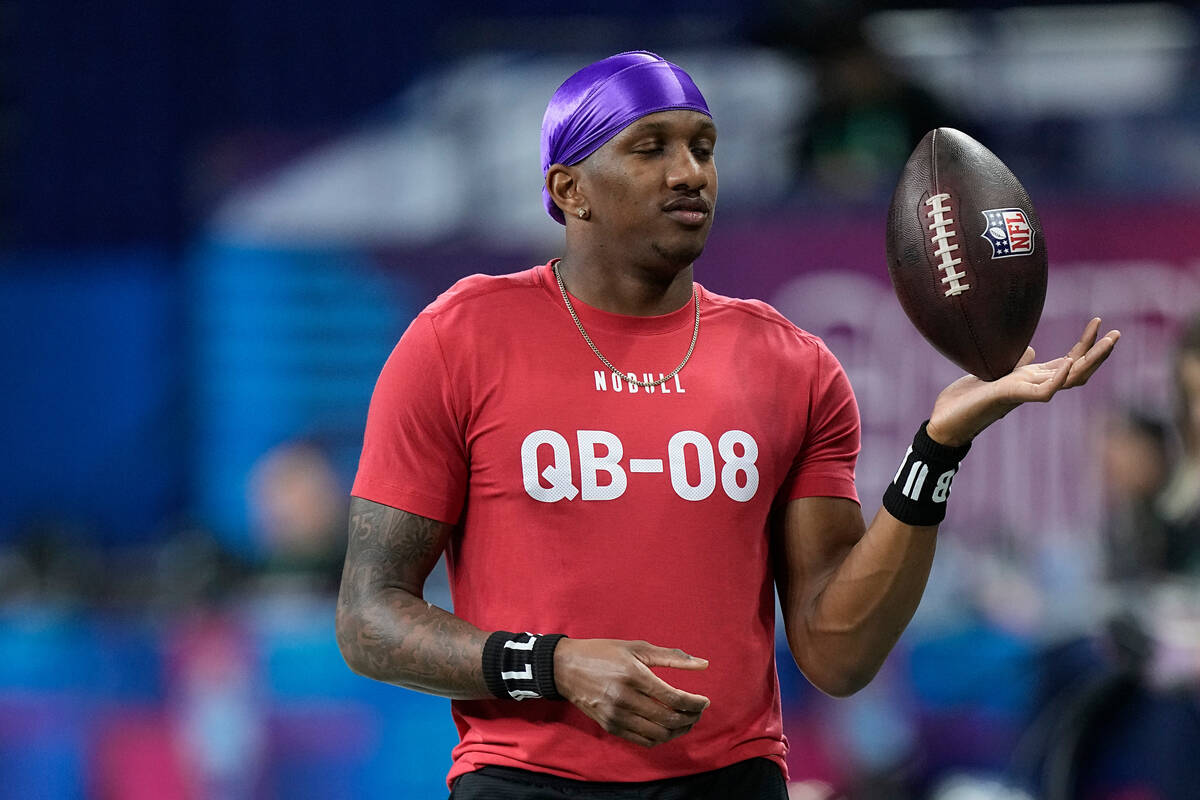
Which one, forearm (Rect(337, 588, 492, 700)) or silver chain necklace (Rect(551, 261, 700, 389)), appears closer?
forearm (Rect(337, 588, 492, 700))

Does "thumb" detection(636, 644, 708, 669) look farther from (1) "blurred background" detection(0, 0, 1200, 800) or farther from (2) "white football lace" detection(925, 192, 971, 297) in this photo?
(1) "blurred background" detection(0, 0, 1200, 800)

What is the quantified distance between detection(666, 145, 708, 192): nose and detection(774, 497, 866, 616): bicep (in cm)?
55

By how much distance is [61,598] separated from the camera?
6.26 meters

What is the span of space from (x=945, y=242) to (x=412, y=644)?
3.45ft

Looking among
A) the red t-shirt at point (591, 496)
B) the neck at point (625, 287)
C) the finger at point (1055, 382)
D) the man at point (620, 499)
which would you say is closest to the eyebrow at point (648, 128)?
the man at point (620, 499)

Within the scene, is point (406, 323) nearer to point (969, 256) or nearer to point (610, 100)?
point (610, 100)

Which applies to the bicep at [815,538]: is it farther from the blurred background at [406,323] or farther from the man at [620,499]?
the blurred background at [406,323]

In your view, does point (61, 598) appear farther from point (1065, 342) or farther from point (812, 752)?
point (1065, 342)

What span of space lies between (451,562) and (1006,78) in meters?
5.96

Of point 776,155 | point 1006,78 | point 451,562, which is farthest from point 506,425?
point 1006,78

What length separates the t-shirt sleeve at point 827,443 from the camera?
2.70 metres

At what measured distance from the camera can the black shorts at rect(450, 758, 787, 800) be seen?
2463mm

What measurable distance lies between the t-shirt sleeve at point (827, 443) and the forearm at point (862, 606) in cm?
12

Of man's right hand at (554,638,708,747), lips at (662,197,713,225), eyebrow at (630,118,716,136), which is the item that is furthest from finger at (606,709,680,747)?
eyebrow at (630,118,716,136)
